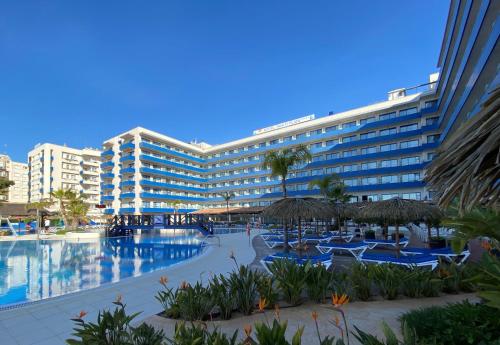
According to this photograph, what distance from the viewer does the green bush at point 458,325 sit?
3596mm

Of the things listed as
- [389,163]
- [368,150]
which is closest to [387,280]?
[389,163]

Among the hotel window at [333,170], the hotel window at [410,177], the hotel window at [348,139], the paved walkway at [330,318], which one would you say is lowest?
the paved walkway at [330,318]

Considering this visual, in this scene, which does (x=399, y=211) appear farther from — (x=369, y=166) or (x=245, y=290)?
(x=369, y=166)

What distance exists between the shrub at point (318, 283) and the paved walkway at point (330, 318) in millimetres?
224

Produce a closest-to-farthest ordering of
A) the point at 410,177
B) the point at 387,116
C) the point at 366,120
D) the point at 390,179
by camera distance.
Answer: the point at 410,177
the point at 390,179
the point at 387,116
the point at 366,120

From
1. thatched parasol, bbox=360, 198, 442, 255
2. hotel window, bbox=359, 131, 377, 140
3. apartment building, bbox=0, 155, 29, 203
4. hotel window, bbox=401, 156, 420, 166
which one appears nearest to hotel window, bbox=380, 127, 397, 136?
hotel window, bbox=359, 131, 377, 140

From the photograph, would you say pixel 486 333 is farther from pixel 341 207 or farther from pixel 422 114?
pixel 422 114

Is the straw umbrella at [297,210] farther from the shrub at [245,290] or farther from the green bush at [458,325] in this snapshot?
the green bush at [458,325]

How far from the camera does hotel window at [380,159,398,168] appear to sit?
38.5 metres

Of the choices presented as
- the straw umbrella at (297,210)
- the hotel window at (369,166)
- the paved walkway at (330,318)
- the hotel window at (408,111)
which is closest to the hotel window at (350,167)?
the hotel window at (369,166)

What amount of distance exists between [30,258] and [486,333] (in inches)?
893

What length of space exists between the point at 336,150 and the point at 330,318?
4129 centimetres

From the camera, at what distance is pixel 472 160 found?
6.73 feet

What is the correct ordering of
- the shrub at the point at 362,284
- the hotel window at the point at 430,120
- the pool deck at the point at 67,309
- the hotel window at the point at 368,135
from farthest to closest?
the hotel window at the point at 368,135, the hotel window at the point at 430,120, the shrub at the point at 362,284, the pool deck at the point at 67,309
